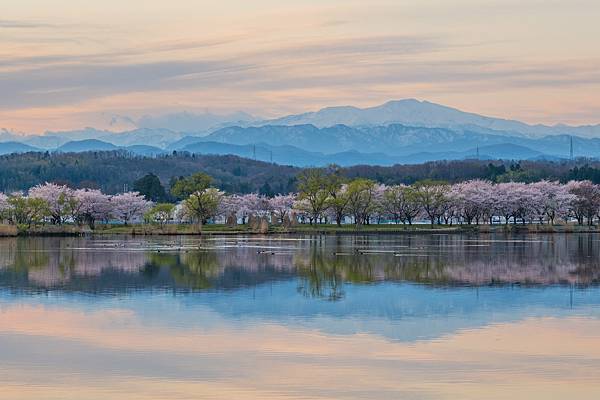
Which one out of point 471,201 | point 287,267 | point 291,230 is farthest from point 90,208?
point 287,267

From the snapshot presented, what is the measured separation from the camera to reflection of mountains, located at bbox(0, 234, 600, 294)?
3055 centimetres

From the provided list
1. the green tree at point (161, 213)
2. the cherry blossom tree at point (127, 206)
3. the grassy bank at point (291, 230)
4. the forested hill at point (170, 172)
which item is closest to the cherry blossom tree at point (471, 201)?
the grassy bank at point (291, 230)

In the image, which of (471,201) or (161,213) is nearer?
(161,213)

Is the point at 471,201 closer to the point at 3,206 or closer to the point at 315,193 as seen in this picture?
the point at 315,193

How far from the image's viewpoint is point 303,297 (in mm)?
26188

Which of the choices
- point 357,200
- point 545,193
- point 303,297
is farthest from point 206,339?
point 545,193

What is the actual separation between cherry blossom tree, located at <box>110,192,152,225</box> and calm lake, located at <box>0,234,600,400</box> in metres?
52.0

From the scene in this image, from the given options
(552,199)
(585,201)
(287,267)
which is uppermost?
(552,199)

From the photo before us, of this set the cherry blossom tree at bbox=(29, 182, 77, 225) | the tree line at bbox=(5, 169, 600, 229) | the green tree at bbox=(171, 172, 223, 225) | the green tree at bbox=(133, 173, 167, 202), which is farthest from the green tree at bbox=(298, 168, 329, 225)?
the green tree at bbox=(133, 173, 167, 202)

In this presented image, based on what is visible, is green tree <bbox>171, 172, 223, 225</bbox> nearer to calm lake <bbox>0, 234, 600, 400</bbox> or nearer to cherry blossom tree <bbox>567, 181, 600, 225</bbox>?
cherry blossom tree <bbox>567, 181, 600, 225</bbox>

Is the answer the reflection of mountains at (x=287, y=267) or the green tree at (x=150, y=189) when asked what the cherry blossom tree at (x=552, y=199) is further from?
the green tree at (x=150, y=189)

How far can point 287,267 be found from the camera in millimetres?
36656

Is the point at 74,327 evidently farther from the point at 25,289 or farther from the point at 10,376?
the point at 25,289

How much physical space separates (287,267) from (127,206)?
5639 cm
